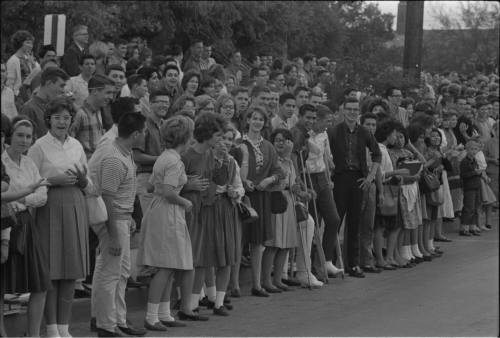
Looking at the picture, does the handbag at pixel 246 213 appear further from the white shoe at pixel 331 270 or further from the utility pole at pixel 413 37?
the utility pole at pixel 413 37

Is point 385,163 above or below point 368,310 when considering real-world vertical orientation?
above

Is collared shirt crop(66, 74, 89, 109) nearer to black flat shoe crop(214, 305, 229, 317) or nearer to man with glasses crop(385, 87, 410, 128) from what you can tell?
black flat shoe crop(214, 305, 229, 317)

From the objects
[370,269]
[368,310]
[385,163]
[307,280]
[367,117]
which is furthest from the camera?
[385,163]

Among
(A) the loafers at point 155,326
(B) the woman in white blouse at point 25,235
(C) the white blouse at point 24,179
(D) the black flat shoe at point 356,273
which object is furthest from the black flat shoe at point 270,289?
(C) the white blouse at point 24,179

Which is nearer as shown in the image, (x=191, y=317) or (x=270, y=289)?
(x=191, y=317)

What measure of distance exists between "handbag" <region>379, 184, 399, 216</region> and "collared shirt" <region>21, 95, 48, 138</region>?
5399 mm

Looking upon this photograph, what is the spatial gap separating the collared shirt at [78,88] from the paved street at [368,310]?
2.56 metres

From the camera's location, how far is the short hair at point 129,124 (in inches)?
383

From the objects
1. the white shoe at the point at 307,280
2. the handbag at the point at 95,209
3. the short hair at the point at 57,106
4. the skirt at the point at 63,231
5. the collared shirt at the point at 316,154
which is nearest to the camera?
the skirt at the point at 63,231

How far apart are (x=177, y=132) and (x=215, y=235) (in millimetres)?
Result: 1297

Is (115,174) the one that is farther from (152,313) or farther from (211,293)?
(211,293)

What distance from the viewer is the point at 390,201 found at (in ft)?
48.1

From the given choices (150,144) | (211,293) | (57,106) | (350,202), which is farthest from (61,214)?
(350,202)

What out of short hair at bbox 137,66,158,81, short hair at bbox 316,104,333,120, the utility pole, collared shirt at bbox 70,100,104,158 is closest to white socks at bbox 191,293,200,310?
collared shirt at bbox 70,100,104,158
